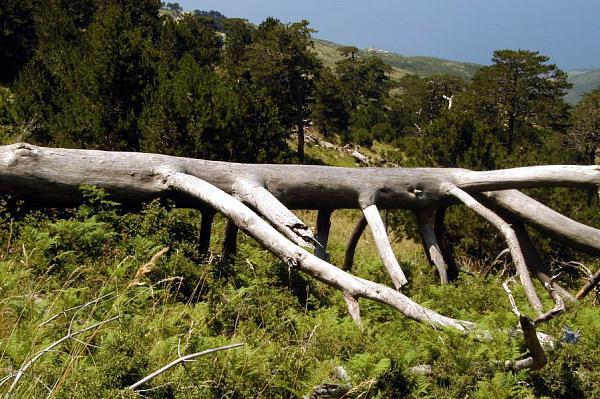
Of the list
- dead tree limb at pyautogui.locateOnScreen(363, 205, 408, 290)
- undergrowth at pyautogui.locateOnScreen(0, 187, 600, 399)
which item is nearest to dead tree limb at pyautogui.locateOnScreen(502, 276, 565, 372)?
undergrowth at pyautogui.locateOnScreen(0, 187, 600, 399)

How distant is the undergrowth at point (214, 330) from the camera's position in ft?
10.1

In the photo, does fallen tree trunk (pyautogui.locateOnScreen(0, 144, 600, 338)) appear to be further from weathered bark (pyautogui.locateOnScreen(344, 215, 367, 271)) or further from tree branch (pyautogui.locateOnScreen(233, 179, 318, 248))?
weathered bark (pyautogui.locateOnScreen(344, 215, 367, 271))

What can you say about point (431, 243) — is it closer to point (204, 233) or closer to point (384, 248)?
point (384, 248)

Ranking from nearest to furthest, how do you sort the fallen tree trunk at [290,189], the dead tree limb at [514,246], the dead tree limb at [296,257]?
1. the dead tree limb at [296,257]
2. the fallen tree trunk at [290,189]
3. the dead tree limb at [514,246]

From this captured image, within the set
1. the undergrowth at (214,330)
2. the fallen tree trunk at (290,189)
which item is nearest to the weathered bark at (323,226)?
the fallen tree trunk at (290,189)

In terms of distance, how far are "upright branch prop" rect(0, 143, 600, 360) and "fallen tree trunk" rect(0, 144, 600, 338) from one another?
1 centimetres

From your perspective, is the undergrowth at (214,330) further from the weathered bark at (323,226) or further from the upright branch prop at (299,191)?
the weathered bark at (323,226)

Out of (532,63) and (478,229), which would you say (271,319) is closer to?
(478,229)

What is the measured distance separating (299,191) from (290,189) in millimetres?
143

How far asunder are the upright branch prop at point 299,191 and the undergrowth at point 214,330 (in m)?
0.31

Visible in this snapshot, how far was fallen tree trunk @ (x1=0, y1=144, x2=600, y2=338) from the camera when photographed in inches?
224

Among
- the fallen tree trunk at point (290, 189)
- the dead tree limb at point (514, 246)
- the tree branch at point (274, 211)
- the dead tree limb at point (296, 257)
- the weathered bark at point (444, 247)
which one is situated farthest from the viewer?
the weathered bark at point (444, 247)

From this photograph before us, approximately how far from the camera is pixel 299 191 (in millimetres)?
6914

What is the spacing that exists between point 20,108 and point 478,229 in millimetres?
16073
